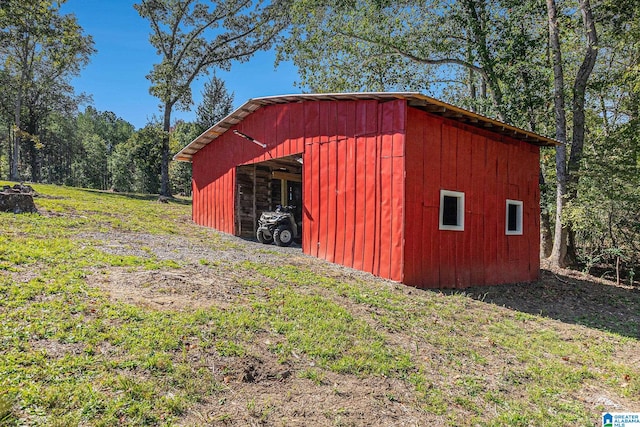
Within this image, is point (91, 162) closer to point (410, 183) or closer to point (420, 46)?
point (420, 46)

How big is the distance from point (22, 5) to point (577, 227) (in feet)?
80.1

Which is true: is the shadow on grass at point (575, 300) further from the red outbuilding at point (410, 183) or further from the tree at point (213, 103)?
the tree at point (213, 103)

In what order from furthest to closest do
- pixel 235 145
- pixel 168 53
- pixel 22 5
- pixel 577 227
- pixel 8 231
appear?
pixel 168 53 < pixel 22 5 < pixel 235 145 < pixel 577 227 < pixel 8 231

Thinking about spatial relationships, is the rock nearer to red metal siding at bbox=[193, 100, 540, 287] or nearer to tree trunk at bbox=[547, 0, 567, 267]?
red metal siding at bbox=[193, 100, 540, 287]

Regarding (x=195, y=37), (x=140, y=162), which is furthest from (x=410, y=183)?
(x=140, y=162)

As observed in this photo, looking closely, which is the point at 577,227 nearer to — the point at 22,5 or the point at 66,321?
the point at 66,321

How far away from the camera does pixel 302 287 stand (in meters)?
5.69

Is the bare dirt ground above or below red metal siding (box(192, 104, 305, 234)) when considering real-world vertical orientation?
below

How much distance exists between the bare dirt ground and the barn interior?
6.67 ft

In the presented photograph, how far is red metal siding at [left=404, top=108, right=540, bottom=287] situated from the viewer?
22.3 ft

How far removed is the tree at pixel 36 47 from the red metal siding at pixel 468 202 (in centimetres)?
1971

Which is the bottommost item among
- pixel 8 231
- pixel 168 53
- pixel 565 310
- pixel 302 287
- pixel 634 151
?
pixel 565 310

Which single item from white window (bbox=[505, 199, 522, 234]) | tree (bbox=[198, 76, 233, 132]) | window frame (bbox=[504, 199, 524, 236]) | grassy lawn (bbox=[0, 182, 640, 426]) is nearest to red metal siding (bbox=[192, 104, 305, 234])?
grassy lawn (bbox=[0, 182, 640, 426])

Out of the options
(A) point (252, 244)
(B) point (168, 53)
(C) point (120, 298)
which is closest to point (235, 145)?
(A) point (252, 244)
